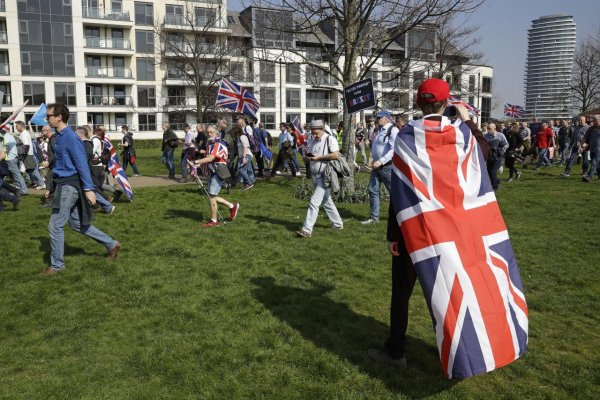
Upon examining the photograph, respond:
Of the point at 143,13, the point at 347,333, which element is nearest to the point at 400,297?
the point at 347,333

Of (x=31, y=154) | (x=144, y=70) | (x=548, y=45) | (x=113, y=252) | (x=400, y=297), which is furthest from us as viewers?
(x=548, y=45)

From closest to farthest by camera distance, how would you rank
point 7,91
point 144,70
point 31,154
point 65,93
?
point 31,154 → point 7,91 → point 65,93 → point 144,70

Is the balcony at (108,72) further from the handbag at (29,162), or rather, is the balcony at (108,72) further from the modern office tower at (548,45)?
the modern office tower at (548,45)

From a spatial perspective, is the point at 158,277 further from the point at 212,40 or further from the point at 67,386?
the point at 212,40

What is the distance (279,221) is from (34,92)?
45.6 metres

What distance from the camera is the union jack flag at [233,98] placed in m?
15.5

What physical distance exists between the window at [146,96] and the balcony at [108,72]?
182 cm

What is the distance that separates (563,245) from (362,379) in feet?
17.9

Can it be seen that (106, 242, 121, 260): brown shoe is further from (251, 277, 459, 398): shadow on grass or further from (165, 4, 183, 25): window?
(165, 4, 183, 25): window

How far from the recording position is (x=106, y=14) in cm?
4938

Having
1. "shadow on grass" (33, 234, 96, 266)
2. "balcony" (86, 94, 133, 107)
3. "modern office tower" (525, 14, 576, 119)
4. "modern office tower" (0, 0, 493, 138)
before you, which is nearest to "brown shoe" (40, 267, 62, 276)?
"shadow on grass" (33, 234, 96, 266)

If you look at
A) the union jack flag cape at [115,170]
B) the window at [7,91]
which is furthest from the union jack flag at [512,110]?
the window at [7,91]

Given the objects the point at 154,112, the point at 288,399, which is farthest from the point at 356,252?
the point at 154,112

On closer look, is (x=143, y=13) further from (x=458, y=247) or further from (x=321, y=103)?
(x=458, y=247)
